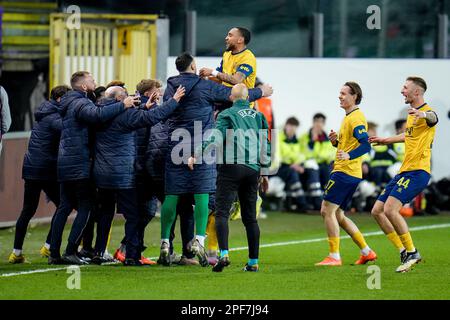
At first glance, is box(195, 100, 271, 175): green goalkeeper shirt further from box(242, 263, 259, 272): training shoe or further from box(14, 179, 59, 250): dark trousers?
box(14, 179, 59, 250): dark trousers

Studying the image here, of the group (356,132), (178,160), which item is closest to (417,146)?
(356,132)

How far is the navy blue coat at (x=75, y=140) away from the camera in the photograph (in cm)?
1325

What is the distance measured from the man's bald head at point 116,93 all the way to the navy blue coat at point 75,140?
271 millimetres

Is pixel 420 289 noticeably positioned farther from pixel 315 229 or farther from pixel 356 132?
pixel 315 229

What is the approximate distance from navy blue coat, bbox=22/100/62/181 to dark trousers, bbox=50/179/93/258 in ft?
1.40

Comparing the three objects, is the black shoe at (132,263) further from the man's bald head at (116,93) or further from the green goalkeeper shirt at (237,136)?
the man's bald head at (116,93)

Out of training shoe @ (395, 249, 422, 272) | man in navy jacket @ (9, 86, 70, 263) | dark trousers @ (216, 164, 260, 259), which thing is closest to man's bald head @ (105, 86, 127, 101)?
man in navy jacket @ (9, 86, 70, 263)

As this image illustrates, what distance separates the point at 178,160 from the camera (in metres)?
13.0

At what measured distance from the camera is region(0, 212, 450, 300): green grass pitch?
36.0 feet

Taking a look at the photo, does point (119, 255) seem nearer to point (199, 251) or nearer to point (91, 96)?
point (199, 251)

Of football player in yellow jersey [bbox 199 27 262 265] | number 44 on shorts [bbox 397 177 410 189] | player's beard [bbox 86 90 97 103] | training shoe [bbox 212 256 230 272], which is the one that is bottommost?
training shoe [bbox 212 256 230 272]

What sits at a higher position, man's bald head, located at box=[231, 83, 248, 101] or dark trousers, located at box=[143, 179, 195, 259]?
man's bald head, located at box=[231, 83, 248, 101]

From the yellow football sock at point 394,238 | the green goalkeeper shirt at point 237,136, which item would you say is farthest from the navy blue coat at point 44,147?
the yellow football sock at point 394,238

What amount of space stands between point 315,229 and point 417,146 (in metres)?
5.78
